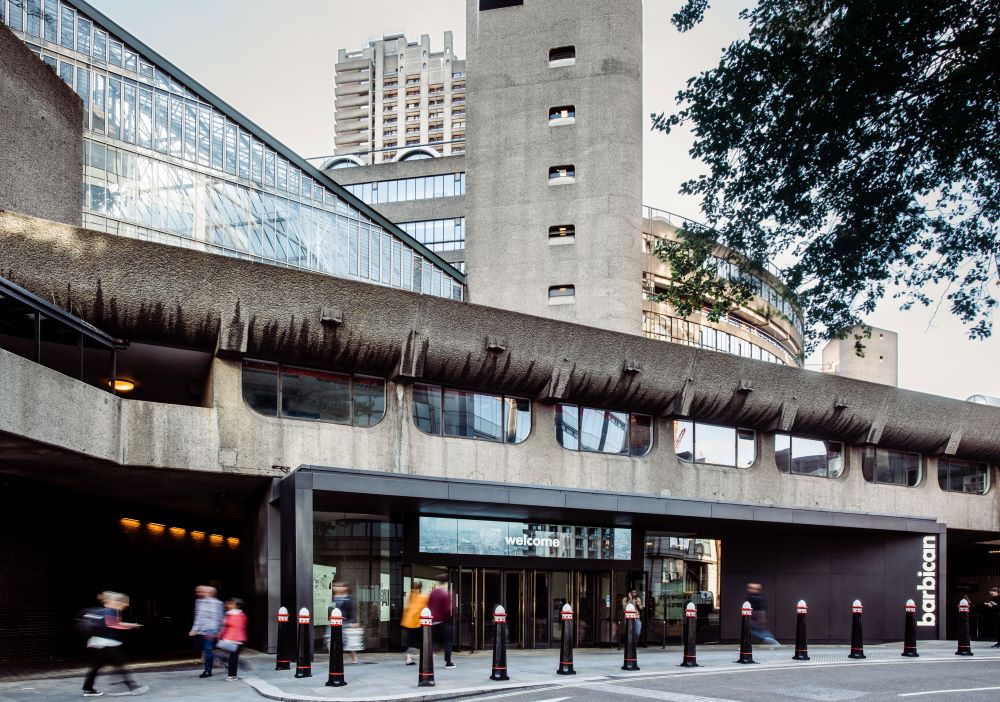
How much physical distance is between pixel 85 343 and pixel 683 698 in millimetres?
14109

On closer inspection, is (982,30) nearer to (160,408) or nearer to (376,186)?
(160,408)

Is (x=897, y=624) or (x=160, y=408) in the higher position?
(x=160, y=408)

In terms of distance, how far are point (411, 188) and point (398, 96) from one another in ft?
368

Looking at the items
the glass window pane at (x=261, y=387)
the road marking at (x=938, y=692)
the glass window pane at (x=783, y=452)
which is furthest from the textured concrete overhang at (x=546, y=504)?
the road marking at (x=938, y=692)

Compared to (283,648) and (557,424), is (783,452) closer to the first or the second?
(557,424)

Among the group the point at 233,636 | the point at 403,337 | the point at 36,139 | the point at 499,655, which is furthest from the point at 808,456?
the point at 36,139

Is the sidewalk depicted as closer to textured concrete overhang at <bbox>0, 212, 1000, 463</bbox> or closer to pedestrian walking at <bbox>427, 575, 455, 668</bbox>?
pedestrian walking at <bbox>427, 575, 455, 668</bbox>

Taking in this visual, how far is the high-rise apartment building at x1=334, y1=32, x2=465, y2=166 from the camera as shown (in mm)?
174125

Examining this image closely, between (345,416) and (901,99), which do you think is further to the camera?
(345,416)

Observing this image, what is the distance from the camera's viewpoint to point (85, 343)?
21.0 m

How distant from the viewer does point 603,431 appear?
1093 inches

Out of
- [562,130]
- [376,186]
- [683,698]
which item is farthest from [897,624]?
[376,186]

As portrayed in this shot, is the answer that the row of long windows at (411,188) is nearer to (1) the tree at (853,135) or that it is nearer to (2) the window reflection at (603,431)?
(2) the window reflection at (603,431)

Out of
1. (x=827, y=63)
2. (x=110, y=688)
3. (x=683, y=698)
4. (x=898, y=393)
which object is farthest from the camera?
(x=898, y=393)
